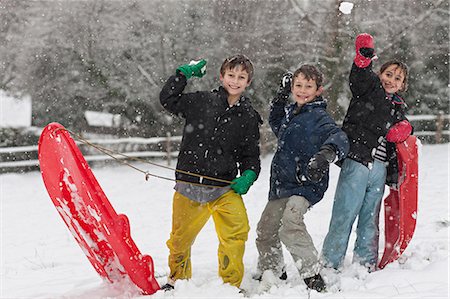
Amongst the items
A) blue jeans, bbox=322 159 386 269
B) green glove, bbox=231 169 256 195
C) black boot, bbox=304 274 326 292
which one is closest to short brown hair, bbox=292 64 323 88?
blue jeans, bbox=322 159 386 269

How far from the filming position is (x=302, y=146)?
394cm

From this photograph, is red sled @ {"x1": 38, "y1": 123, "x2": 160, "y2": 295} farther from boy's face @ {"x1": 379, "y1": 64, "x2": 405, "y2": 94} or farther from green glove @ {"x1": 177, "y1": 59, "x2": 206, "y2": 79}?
boy's face @ {"x1": 379, "y1": 64, "x2": 405, "y2": 94}

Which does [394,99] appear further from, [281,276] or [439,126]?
[439,126]

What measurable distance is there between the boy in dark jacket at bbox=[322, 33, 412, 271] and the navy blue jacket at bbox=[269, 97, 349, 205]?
37cm

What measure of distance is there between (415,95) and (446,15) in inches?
86.4

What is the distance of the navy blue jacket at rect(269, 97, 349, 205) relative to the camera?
3891mm

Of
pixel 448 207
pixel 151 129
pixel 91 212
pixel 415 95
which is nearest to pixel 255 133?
pixel 91 212

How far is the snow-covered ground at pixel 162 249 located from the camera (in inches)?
149

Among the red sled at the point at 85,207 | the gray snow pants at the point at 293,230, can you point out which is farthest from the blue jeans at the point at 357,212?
the red sled at the point at 85,207

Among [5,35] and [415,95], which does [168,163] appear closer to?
[5,35]

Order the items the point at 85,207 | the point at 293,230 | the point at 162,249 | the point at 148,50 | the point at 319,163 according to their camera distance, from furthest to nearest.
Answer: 1. the point at 148,50
2. the point at 162,249
3. the point at 293,230
4. the point at 85,207
5. the point at 319,163

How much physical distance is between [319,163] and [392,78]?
1232 millimetres

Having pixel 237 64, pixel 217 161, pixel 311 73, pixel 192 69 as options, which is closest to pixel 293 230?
pixel 217 161

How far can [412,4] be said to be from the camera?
13539 millimetres
